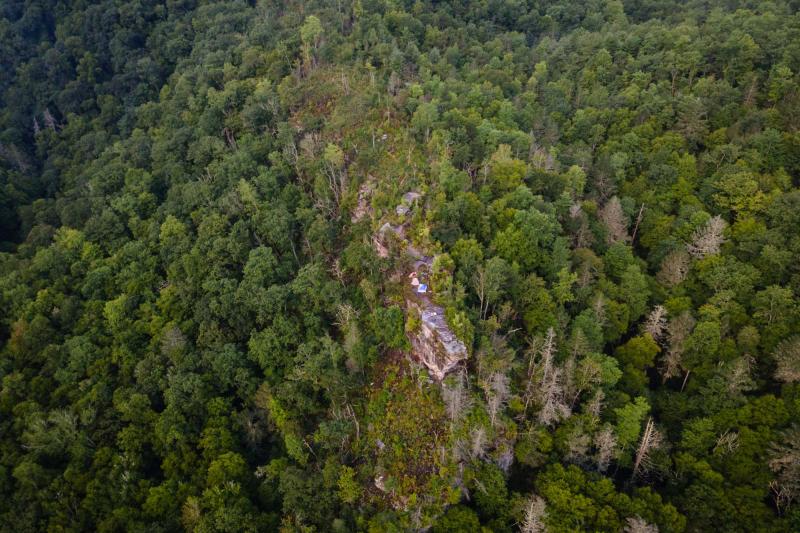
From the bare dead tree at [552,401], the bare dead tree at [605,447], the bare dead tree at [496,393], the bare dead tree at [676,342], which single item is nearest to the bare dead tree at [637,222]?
the bare dead tree at [676,342]

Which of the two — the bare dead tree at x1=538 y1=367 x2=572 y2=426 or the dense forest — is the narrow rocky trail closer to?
the dense forest

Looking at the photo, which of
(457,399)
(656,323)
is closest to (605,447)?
(457,399)

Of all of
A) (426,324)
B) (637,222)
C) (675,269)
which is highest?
(426,324)

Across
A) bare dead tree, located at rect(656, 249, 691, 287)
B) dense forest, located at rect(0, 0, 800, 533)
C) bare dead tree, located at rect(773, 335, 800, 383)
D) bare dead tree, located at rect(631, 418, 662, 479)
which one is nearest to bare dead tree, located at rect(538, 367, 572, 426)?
dense forest, located at rect(0, 0, 800, 533)

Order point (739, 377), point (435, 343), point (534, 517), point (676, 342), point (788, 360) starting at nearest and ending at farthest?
point (534, 517), point (435, 343), point (788, 360), point (739, 377), point (676, 342)

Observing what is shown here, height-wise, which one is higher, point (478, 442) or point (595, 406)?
point (595, 406)

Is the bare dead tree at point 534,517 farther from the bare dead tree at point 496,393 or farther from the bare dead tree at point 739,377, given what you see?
the bare dead tree at point 739,377

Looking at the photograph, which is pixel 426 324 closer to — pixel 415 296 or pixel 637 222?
pixel 415 296
